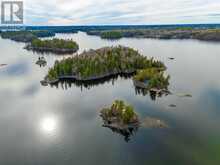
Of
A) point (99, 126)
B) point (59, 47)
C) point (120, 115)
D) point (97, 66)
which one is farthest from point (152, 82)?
point (59, 47)

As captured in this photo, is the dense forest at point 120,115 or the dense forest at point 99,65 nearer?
the dense forest at point 120,115

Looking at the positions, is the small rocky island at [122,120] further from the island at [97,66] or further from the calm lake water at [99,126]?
the island at [97,66]

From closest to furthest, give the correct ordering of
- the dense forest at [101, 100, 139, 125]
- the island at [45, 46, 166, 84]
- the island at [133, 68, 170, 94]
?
the dense forest at [101, 100, 139, 125], the island at [133, 68, 170, 94], the island at [45, 46, 166, 84]

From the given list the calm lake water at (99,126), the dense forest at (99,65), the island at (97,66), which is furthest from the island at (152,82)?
the dense forest at (99,65)

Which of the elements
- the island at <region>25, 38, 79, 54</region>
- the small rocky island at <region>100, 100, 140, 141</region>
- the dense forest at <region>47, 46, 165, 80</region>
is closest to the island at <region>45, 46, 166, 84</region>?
the dense forest at <region>47, 46, 165, 80</region>

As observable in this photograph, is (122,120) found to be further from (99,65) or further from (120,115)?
(99,65)

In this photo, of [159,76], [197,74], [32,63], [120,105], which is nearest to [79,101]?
[120,105]

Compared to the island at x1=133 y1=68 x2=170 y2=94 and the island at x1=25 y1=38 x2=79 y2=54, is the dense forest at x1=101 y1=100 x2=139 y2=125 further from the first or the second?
the island at x1=25 y1=38 x2=79 y2=54
